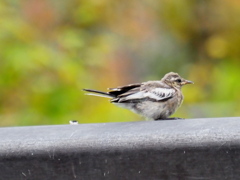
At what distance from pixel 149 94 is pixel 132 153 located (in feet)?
8.56

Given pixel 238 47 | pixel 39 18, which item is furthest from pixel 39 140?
pixel 238 47

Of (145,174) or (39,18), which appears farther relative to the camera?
(39,18)

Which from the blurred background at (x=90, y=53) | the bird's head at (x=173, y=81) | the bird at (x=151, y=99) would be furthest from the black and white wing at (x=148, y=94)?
the blurred background at (x=90, y=53)

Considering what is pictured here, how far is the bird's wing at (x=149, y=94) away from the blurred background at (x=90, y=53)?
1.17m

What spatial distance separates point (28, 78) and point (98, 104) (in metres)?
0.82

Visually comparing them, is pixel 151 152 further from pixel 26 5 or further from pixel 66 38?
pixel 26 5

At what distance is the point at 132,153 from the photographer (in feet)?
7.86

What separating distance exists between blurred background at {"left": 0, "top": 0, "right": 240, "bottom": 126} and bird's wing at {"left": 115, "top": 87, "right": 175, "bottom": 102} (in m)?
1.17

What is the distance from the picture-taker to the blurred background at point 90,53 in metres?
6.34

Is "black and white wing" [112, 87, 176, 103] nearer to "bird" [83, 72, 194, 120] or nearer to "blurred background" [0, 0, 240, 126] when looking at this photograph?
"bird" [83, 72, 194, 120]

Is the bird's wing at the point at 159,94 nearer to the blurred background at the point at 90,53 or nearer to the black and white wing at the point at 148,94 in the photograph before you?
the black and white wing at the point at 148,94

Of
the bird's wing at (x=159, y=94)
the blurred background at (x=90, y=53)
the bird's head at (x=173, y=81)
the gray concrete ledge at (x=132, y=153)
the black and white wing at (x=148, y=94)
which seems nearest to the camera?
the gray concrete ledge at (x=132, y=153)

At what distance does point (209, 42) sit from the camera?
28.9 feet

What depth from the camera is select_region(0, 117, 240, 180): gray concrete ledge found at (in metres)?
2.32
